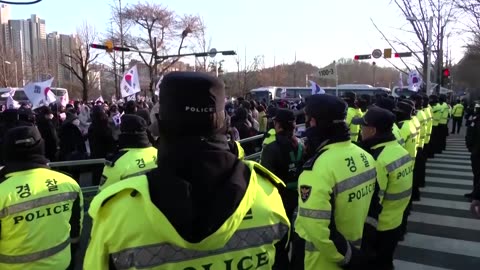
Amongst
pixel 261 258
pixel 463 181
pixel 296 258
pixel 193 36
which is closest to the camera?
pixel 261 258

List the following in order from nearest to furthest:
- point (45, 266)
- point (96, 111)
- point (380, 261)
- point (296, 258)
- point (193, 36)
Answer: point (45, 266)
point (296, 258)
point (380, 261)
point (96, 111)
point (193, 36)

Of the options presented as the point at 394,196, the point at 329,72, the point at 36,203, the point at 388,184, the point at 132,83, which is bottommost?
the point at 394,196

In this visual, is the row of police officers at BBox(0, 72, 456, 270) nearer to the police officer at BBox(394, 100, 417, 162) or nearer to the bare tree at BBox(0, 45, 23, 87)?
the police officer at BBox(394, 100, 417, 162)

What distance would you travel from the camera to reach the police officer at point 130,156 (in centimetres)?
446

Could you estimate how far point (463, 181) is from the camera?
37.2 feet

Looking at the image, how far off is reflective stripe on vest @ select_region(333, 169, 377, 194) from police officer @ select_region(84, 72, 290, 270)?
1445mm

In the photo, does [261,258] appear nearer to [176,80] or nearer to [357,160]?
[176,80]

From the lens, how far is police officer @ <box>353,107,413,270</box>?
426 cm

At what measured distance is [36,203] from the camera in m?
3.17

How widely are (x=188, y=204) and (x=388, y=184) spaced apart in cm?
319

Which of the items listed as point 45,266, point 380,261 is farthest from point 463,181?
point 45,266

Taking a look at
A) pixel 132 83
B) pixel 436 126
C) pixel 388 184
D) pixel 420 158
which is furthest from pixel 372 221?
pixel 132 83

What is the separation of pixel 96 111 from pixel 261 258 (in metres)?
8.78

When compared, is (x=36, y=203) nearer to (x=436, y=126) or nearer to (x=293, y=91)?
(x=436, y=126)
